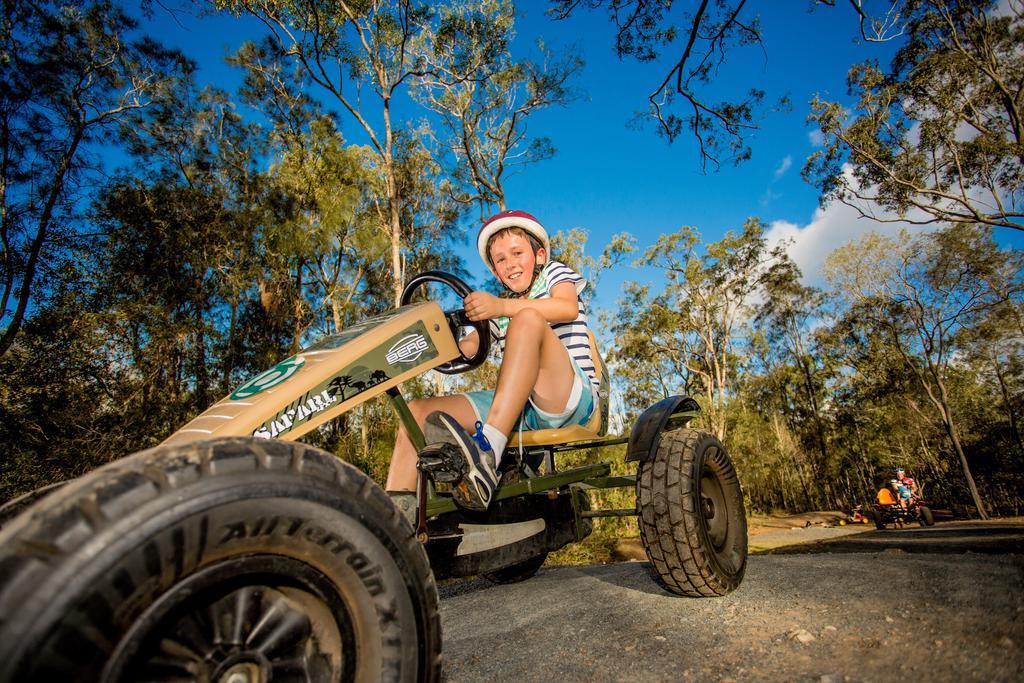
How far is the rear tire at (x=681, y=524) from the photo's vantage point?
7.32 feet

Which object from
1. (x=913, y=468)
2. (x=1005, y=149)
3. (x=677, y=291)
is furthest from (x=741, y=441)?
(x=1005, y=149)

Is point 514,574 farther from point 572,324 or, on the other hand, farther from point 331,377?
point 331,377

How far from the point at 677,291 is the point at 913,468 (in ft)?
52.7

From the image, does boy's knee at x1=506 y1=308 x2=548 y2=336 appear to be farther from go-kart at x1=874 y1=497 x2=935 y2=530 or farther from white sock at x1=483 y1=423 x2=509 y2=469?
go-kart at x1=874 y1=497 x2=935 y2=530

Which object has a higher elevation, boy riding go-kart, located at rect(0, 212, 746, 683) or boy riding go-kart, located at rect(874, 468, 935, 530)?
boy riding go-kart, located at rect(0, 212, 746, 683)

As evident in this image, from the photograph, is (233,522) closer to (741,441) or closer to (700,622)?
(700,622)

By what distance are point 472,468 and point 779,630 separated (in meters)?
1.23

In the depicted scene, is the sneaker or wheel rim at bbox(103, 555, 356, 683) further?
the sneaker

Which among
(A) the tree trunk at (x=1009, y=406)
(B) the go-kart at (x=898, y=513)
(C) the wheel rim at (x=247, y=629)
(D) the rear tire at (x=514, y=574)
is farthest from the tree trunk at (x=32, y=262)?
(A) the tree trunk at (x=1009, y=406)

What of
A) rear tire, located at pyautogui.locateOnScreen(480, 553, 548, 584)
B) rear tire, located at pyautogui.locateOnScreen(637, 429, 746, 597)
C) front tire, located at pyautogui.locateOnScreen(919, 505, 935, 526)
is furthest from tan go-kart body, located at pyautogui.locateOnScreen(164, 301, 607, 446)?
front tire, located at pyautogui.locateOnScreen(919, 505, 935, 526)

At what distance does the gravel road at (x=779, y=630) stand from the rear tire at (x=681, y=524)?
0.32 ft

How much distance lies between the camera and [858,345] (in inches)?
1104

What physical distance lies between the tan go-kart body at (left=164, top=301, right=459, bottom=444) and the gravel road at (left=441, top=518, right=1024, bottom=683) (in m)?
1.07

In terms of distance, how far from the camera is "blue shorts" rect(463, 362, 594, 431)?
2307mm
